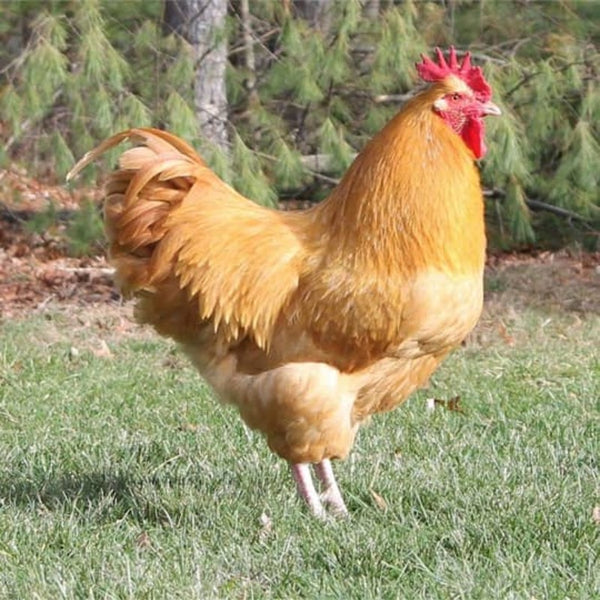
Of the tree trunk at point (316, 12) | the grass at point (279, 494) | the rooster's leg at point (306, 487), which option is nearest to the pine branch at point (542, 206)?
the tree trunk at point (316, 12)

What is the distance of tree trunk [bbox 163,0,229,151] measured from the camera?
9.70 meters

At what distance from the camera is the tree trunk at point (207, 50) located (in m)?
9.70

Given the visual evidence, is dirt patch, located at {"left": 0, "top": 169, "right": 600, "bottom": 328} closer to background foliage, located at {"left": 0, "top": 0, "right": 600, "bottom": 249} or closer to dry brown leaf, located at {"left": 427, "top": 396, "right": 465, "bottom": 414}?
background foliage, located at {"left": 0, "top": 0, "right": 600, "bottom": 249}

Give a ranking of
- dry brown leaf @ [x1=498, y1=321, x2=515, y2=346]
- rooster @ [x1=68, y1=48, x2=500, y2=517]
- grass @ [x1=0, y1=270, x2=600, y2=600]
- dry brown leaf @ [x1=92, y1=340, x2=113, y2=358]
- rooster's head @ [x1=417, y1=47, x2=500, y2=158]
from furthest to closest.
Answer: dry brown leaf @ [x1=498, y1=321, x2=515, y2=346] → dry brown leaf @ [x1=92, y1=340, x2=113, y2=358] → rooster's head @ [x1=417, y1=47, x2=500, y2=158] → rooster @ [x1=68, y1=48, x2=500, y2=517] → grass @ [x1=0, y1=270, x2=600, y2=600]

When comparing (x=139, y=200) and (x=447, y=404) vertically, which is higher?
(x=139, y=200)

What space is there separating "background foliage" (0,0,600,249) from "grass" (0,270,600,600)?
A: 2.53m

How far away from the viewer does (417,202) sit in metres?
4.56

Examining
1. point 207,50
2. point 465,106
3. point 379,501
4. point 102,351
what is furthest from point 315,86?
point 379,501

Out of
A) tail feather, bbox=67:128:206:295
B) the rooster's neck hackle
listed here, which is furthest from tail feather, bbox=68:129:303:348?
the rooster's neck hackle

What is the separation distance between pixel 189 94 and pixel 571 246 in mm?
4204

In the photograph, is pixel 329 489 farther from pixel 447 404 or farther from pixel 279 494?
pixel 447 404

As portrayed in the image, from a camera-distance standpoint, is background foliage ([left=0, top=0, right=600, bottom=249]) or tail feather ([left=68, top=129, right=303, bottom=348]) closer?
tail feather ([left=68, top=129, right=303, bottom=348])

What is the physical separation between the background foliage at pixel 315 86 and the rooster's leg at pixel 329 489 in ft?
15.0

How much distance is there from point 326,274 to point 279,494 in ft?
3.30
